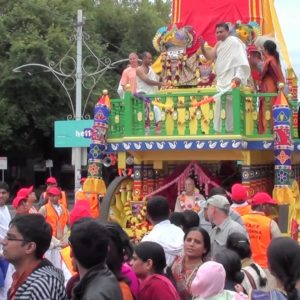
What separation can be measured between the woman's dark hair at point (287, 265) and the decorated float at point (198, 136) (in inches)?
269

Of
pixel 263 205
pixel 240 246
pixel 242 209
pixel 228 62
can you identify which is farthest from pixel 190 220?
pixel 228 62

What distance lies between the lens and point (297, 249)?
3.79m

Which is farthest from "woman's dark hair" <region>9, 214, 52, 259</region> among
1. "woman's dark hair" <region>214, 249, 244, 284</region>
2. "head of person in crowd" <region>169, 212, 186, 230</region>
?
"head of person in crowd" <region>169, 212, 186, 230</region>

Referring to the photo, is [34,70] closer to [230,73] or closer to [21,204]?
[230,73]

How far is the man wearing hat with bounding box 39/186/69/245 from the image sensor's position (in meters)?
9.46

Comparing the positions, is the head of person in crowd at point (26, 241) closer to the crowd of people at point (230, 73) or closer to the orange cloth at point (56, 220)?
the orange cloth at point (56, 220)

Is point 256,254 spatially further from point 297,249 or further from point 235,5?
point 235,5

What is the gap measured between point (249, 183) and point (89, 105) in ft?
73.9

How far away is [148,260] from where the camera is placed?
4.68m

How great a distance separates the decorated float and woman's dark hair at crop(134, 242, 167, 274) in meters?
6.06

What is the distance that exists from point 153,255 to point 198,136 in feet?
21.9

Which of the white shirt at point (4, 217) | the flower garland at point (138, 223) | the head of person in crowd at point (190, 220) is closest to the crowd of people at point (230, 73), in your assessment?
the flower garland at point (138, 223)

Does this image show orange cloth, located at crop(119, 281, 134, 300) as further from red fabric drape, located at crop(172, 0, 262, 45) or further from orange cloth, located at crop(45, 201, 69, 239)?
red fabric drape, located at crop(172, 0, 262, 45)

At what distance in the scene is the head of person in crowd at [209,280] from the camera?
4.17m
